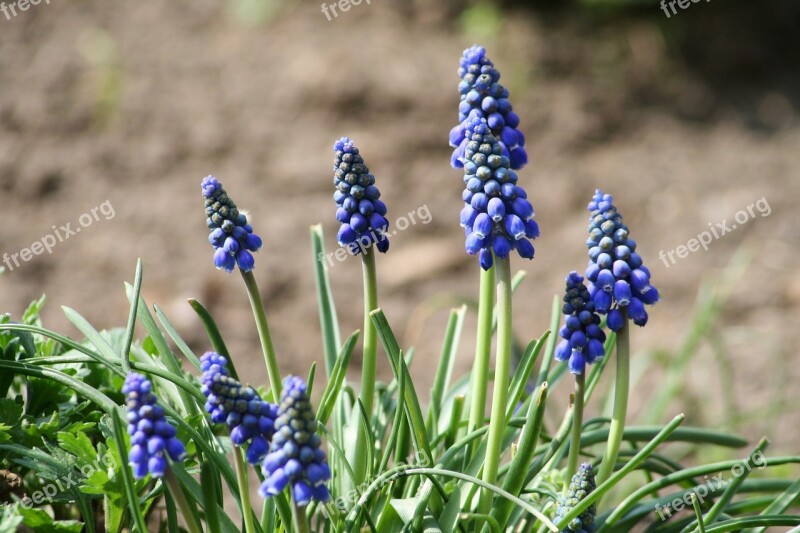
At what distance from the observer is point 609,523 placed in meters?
2.38

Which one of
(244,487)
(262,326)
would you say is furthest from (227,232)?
(244,487)

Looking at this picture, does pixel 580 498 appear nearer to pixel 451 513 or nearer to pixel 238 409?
pixel 451 513

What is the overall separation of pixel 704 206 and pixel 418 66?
107 inches

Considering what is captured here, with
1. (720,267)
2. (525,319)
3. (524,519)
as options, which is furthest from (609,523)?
(720,267)

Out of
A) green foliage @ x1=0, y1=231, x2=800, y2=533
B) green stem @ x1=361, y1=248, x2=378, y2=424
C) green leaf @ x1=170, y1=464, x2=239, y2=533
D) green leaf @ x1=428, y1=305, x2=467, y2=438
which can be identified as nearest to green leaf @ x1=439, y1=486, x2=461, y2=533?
green foliage @ x1=0, y1=231, x2=800, y2=533

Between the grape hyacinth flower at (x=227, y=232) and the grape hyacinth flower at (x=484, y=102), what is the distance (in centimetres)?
59

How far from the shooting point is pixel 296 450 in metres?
1.77

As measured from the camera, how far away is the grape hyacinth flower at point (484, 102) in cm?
235

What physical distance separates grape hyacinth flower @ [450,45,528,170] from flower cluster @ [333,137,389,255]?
259 millimetres

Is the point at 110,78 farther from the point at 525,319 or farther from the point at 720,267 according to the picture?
the point at 720,267

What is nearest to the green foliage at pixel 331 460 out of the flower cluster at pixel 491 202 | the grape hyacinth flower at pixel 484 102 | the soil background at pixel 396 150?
the flower cluster at pixel 491 202

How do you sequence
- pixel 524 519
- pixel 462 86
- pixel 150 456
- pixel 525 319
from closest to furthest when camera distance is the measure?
pixel 150 456
pixel 462 86
pixel 524 519
pixel 525 319

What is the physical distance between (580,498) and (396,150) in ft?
17.4

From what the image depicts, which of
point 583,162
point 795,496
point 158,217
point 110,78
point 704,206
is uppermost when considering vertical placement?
point 110,78
